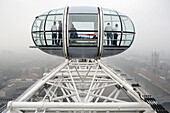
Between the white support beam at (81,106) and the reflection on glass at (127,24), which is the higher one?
the reflection on glass at (127,24)

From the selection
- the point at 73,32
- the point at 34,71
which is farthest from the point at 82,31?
the point at 34,71

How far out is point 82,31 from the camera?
516 cm

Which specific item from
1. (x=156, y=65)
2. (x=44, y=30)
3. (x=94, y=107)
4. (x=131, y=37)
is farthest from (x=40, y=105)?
(x=156, y=65)

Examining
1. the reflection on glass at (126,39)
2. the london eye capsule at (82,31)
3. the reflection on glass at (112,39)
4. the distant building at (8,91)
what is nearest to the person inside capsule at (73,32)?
the london eye capsule at (82,31)

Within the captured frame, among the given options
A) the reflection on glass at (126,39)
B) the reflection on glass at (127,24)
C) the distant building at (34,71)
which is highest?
the reflection on glass at (127,24)

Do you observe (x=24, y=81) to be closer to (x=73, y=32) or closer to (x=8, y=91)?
(x=8, y=91)

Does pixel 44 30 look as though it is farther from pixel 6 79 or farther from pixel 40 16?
pixel 6 79

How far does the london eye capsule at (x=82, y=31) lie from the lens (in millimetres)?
5191

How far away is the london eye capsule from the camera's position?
17.0ft

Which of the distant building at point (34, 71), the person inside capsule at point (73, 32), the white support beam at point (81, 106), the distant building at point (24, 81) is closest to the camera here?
the white support beam at point (81, 106)

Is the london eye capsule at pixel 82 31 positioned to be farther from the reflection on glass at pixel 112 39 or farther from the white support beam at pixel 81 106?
the white support beam at pixel 81 106

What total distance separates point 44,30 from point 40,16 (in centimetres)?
70

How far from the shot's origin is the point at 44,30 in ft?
17.6

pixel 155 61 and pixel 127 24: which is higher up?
pixel 127 24
